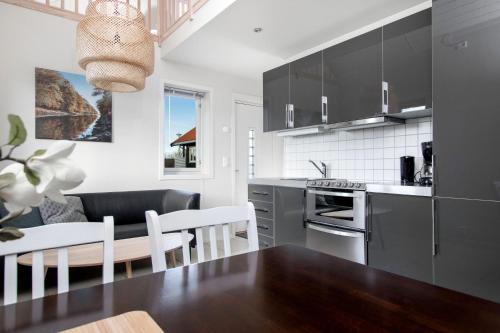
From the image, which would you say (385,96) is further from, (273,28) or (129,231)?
(129,231)

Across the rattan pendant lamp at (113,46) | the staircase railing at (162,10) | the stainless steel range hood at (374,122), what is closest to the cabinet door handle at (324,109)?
the stainless steel range hood at (374,122)

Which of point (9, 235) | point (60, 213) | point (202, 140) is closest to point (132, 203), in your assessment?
point (60, 213)

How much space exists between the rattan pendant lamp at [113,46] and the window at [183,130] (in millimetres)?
1662

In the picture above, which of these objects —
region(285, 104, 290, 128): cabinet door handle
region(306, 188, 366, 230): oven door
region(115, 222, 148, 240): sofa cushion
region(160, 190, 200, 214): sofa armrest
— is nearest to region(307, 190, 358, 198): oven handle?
region(306, 188, 366, 230): oven door

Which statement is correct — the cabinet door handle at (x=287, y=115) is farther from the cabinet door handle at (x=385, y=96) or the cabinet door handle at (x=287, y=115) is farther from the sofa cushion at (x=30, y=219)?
the sofa cushion at (x=30, y=219)

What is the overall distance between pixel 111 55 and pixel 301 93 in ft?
6.34

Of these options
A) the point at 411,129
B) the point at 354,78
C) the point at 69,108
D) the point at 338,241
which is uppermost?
the point at 354,78

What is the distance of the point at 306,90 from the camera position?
346 centimetres

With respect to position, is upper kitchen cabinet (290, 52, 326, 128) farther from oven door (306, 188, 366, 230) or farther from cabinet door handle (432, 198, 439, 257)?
cabinet door handle (432, 198, 439, 257)

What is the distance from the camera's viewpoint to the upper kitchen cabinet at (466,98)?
1896 mm

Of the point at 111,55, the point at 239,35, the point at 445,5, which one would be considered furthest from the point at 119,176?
the point at 445,5

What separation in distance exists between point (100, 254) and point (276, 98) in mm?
2492

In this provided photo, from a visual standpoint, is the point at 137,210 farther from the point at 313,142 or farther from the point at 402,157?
the point at 402,157

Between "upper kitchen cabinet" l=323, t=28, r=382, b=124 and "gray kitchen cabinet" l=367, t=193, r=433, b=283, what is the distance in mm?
843
